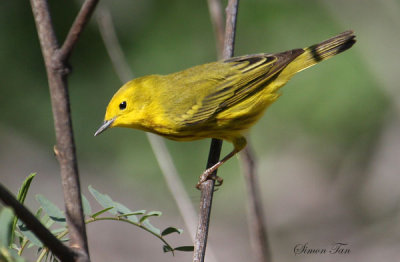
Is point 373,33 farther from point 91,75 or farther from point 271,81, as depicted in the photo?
point 91,75

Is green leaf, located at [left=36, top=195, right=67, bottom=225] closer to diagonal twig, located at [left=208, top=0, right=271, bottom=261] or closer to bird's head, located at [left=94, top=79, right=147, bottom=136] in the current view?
diagonal twig, located at [left=208, top=0, right=271, bottom=261]

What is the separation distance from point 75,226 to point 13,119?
6.17 m

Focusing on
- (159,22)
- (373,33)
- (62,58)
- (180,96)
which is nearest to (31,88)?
(159,22)

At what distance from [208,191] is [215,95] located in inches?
43.7

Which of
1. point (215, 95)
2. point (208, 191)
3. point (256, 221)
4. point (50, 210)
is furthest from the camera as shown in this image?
point (215, 95)

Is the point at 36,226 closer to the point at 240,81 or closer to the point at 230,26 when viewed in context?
the point at 230,26

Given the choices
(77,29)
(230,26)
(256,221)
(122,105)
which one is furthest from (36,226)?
(230,26)

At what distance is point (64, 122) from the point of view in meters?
1.16

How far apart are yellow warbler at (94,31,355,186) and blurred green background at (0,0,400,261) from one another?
250cm

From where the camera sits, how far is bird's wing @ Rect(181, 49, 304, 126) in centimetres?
382

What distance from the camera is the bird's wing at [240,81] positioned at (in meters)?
3.82

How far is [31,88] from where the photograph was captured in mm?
6977

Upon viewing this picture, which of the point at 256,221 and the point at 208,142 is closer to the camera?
the point at 256,221

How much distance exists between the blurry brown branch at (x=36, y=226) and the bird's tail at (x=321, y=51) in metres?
3.11
